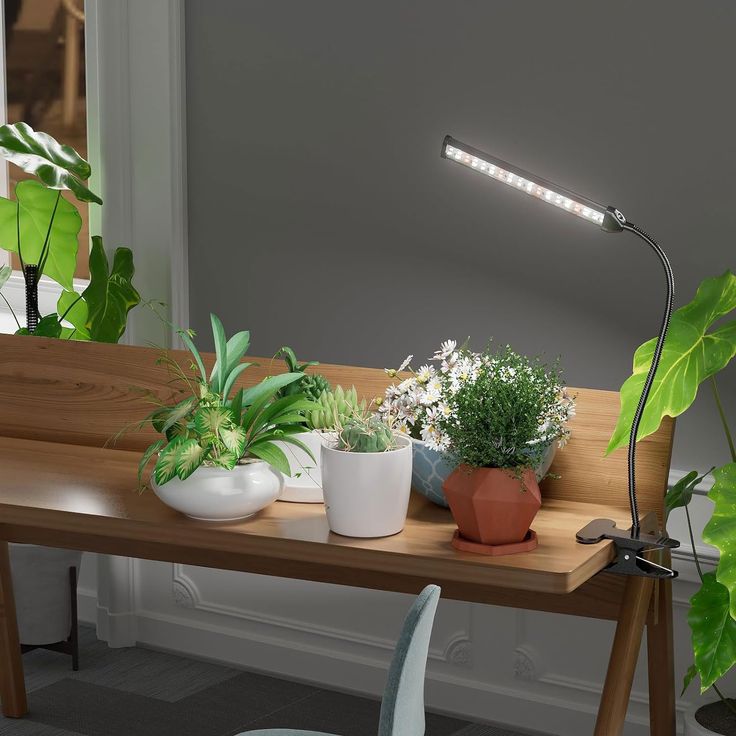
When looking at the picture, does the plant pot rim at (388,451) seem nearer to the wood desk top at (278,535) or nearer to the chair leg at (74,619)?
the wood desk top at (278,535)

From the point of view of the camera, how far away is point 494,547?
6.16ft

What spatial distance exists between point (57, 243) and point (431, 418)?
65.8 inches

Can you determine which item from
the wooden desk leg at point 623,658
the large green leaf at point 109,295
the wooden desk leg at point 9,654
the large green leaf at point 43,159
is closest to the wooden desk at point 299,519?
the wooden desk leg at point 623,658

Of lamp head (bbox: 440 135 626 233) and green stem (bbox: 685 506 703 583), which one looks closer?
lamp head (bbox: 440 135 626 233)

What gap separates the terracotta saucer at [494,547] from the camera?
6.15 feet

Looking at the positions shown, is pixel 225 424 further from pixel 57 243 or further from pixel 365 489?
pixel 57 243

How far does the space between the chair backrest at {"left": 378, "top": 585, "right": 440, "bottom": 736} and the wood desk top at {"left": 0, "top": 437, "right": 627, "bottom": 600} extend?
15.2 inches

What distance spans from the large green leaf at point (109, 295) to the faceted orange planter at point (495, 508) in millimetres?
1492

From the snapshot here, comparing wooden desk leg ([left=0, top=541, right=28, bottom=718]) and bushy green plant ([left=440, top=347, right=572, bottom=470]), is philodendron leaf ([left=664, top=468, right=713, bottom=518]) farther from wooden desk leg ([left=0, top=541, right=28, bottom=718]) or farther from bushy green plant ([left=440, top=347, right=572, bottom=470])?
wooden desk leg ([left=0, top=541, right=28, bottom=718])

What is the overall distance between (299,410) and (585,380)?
2.97 feet

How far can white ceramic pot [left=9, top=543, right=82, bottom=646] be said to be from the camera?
124 inches

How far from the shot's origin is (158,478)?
2027 mm

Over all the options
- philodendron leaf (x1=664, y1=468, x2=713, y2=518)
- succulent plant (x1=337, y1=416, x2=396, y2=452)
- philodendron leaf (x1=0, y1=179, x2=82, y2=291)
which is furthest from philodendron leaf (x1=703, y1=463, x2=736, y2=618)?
philodendron leaf (x1=0, y1=179, x2=82, y2=291)

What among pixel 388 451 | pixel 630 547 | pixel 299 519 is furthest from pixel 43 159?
pixel 630 547
